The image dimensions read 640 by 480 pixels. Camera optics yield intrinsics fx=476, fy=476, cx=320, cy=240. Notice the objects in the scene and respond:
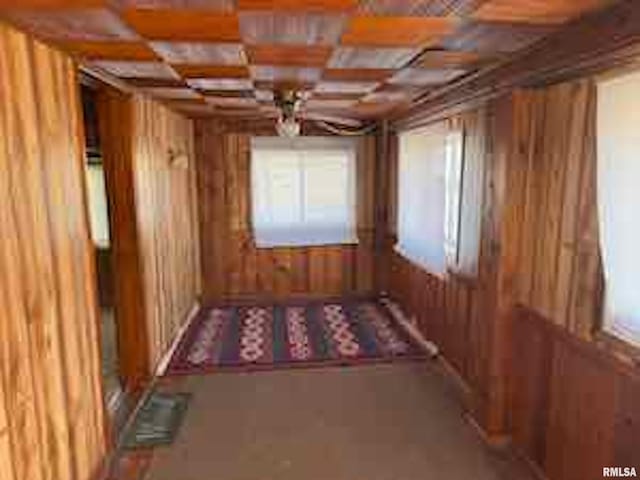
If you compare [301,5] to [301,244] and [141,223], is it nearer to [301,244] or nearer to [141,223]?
[141,223]

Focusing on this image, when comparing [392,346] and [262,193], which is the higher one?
[262,193]

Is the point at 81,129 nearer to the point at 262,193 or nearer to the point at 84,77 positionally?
the point at 84,77

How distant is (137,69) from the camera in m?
2.37

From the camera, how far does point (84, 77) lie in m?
2.43

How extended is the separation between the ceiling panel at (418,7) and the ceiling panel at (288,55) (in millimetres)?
491

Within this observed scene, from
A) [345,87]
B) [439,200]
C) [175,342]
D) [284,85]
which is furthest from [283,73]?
[175,342]

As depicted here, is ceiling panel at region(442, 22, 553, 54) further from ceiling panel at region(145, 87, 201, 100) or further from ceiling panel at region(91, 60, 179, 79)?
ceiling panel at region(145, 87, 201, 100)

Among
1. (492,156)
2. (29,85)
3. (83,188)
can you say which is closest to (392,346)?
(492,156)

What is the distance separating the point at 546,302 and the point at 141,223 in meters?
2.43

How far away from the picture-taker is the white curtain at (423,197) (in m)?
3.56

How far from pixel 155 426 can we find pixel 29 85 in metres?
1.94

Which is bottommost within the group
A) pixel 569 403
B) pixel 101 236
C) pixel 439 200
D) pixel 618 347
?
pixel 569 403

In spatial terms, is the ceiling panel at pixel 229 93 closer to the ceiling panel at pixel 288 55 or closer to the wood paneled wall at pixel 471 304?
the ceiling panel at pixel 288 55

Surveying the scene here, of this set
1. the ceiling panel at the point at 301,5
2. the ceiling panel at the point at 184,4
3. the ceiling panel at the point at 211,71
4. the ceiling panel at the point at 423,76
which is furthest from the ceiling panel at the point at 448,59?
the ceiling panel at the point at 184,4
